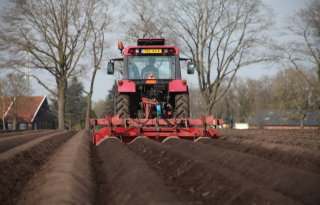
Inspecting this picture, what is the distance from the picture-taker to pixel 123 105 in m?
11.3

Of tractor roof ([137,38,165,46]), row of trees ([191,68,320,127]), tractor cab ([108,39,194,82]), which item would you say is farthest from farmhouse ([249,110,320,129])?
tractor cab ([108,39,194,82])

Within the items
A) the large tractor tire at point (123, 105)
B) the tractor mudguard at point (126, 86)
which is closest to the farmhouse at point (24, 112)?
the large tractor tire at point (123, 105)

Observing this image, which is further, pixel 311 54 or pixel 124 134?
pixel 311 54

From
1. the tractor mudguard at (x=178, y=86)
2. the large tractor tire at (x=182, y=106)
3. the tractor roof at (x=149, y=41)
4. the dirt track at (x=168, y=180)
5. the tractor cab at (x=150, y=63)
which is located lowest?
the dirt track at (x=168, y=180)

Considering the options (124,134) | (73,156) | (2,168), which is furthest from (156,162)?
(124,134)

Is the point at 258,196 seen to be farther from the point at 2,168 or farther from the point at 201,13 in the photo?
the point at 201,13

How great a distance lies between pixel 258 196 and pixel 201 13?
26.2m

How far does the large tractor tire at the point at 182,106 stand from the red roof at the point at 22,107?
4079 centimetres

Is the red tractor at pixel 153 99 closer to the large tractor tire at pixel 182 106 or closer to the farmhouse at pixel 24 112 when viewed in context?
the large tractor tire at pixel 182 106

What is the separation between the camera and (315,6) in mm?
27266

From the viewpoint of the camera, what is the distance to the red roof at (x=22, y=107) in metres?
50.5

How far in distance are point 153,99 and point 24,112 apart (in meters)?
46.8

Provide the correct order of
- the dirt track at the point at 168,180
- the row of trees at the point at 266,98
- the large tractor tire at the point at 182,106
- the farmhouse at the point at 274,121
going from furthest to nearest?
the farmhouse at the point at 274,121 → the row of trees at the point at 266,98 → the large tractor tire at the point at 182,106 → the dirt track at the point at 168,180

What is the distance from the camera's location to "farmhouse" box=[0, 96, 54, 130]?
5028cm
